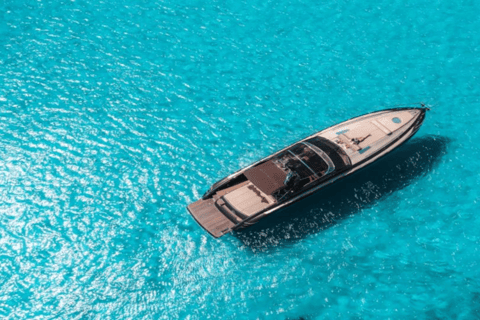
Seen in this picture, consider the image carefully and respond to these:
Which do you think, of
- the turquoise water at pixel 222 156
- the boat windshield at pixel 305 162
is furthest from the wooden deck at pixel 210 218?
the boat windshield at pixel 305 162

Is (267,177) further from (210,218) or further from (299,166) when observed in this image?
(210,218)

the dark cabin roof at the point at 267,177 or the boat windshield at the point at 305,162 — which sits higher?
the boat windshield at the point at 305,162

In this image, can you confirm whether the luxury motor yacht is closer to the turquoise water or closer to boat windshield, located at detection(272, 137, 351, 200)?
boat windshield, located at detection(272, 137, 351, 200)

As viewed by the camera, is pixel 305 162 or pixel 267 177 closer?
pixel 267 177

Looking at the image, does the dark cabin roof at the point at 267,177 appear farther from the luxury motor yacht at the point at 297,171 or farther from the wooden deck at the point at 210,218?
the wooden deck at the point at 210,218

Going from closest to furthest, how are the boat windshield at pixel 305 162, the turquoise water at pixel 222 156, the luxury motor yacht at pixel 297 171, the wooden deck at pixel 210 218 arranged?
the turquoise water at pixel 222 156, the wooden deck at pixel 210 218, the luxury motor yacht at pixel 297 171, the boat windshield at pixel 305 162

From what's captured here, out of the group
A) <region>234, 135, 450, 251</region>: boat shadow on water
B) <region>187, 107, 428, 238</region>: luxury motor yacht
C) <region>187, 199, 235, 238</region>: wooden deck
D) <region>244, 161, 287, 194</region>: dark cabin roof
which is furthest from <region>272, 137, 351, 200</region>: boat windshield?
<region>187, 199, 235, 238</region>: wooden deck

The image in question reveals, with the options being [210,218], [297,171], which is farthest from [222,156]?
[297,171]
